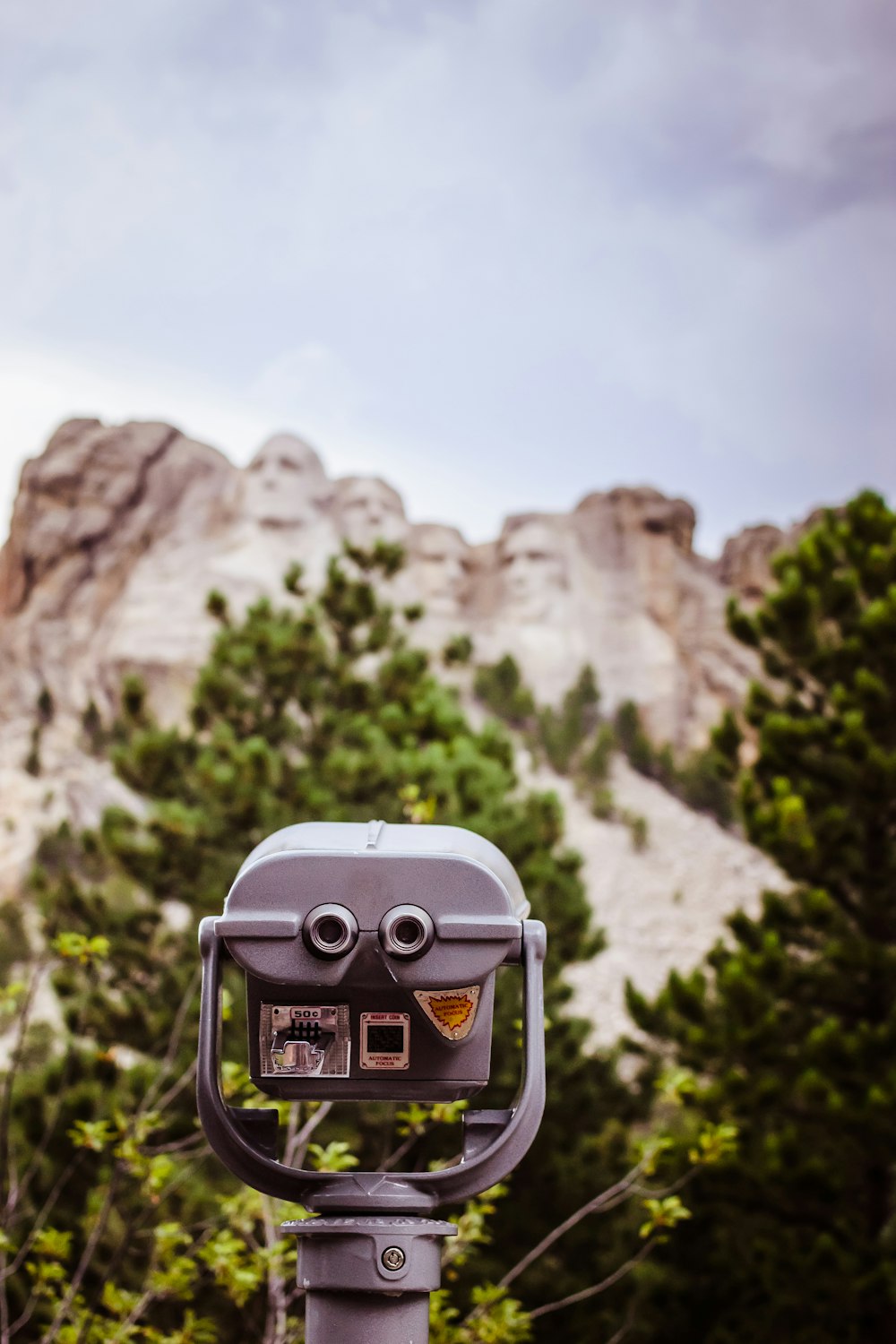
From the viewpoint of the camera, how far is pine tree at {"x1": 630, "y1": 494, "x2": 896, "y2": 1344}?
22.6 feet

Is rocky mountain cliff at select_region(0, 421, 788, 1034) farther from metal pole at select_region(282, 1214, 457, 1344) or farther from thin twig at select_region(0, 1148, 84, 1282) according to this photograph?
metal pole at select_region(282, 1214, 457, 1344)

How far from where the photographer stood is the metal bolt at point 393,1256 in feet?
4.34

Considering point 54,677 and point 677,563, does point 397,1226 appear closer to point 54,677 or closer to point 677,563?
point 54,677

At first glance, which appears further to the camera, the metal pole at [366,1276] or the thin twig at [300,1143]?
the thin twig at [300,1143]

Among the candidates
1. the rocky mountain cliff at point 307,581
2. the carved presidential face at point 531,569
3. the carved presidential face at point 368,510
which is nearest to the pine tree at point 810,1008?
the rocky mountain cliff at point 307,581

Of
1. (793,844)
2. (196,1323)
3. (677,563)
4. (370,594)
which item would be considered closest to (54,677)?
(677,563)

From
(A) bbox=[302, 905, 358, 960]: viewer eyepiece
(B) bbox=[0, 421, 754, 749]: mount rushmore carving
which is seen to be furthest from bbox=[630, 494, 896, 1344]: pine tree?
(B) bbox=[0, 421, 754, 749]: mount rushmore carving

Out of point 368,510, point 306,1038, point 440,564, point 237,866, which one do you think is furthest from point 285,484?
point 306,1038

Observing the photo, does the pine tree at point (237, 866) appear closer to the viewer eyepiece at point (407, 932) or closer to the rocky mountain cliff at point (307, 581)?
the viewer eyepiece at point (407, 932)

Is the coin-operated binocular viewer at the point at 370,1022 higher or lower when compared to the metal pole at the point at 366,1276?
higher

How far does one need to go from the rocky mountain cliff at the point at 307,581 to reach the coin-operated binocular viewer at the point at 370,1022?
110 feet

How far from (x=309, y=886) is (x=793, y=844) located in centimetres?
660

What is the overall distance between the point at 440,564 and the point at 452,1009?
43665 mm

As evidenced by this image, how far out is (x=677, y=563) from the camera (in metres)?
46.7
